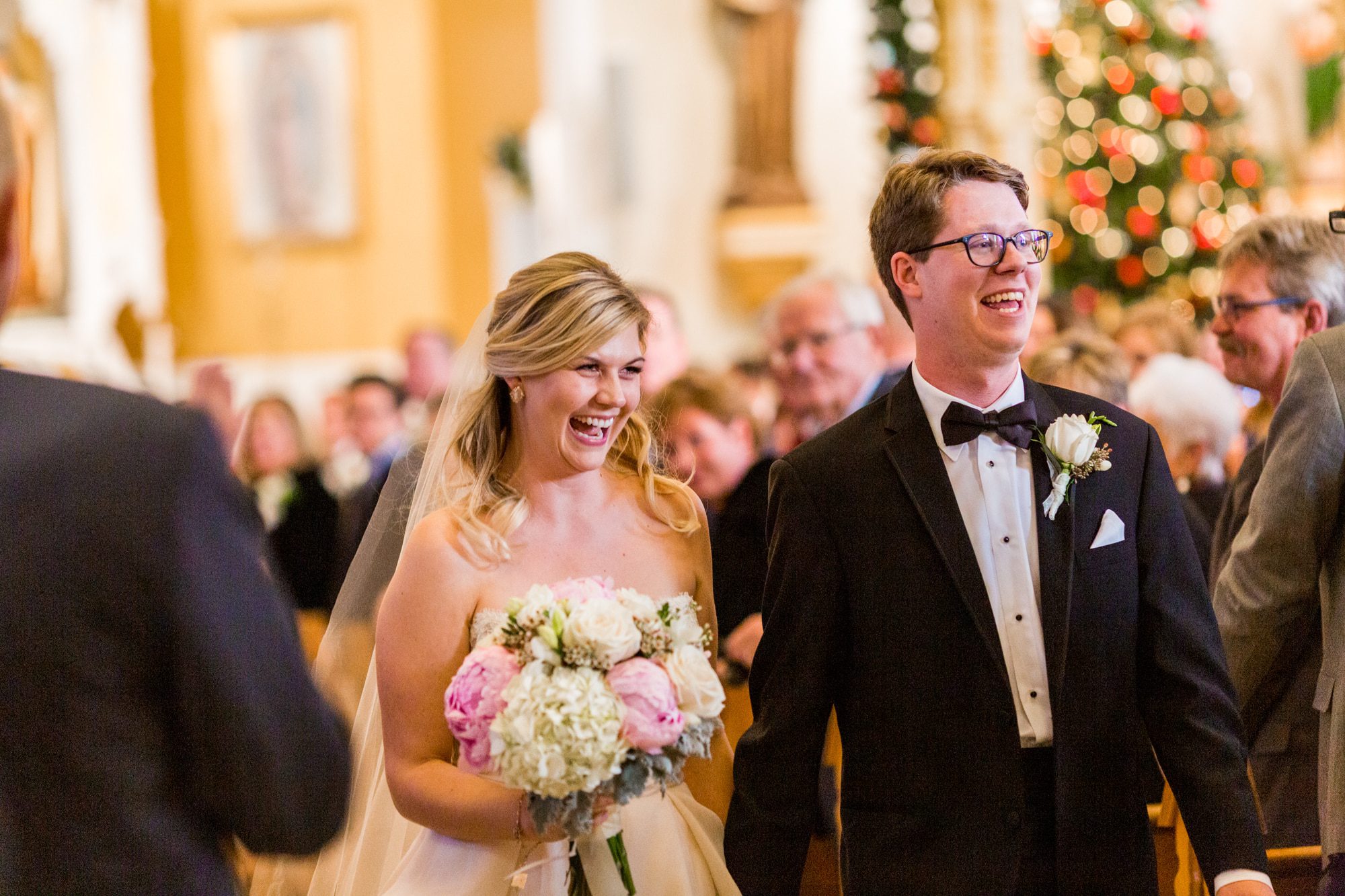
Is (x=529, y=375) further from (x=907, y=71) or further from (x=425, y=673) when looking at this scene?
(x=907, y=71)

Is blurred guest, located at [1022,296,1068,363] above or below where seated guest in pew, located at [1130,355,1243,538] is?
above

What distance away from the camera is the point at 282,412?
8633 mm

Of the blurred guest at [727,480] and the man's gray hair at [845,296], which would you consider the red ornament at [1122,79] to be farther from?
the blurred guest at [727,480]

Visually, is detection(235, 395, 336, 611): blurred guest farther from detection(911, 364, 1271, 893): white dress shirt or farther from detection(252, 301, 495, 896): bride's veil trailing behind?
detection(911, 364, 1271, 893): white dress shirt

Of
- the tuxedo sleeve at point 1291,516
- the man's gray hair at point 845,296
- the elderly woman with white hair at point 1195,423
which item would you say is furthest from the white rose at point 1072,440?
the man's gray hair at point 845,296

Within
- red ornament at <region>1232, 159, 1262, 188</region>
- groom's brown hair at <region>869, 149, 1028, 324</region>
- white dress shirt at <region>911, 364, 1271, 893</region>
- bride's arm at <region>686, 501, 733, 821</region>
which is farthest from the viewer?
red ornament at <region>1232, 159, 1262, 188</region>

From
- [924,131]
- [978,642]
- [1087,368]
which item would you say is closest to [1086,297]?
[924,131]

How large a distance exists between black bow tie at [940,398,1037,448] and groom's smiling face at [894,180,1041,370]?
101mm

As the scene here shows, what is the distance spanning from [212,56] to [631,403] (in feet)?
47.9

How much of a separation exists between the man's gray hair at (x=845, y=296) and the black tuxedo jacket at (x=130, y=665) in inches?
142

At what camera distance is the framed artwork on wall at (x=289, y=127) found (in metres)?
15.9

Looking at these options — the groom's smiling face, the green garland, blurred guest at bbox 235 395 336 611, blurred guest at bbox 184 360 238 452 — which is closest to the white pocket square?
the groom's smiling face

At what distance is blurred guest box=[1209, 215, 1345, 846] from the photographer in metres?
3.52

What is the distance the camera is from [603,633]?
2576 mm
